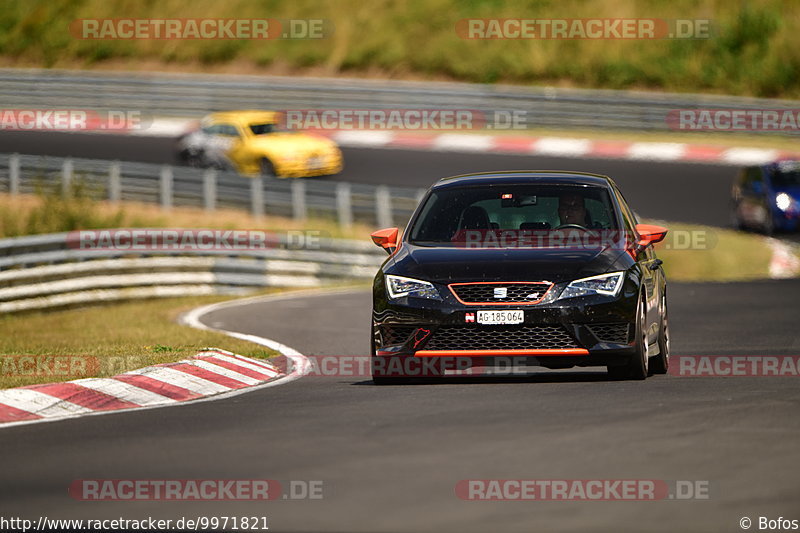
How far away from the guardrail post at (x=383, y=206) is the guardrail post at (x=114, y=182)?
5442 mm

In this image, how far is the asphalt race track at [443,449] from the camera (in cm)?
693

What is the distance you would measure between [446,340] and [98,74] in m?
32.3

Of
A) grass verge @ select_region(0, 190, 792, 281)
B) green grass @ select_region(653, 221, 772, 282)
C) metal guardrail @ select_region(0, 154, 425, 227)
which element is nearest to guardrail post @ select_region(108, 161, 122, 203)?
metal guardrail @ select_region(0, 154, 425, 227)

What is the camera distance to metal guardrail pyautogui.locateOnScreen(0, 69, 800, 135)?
38.4 m

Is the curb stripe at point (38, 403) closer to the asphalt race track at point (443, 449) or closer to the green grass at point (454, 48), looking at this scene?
the asphalt race track at point (443, 449)

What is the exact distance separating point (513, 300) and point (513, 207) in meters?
1.48

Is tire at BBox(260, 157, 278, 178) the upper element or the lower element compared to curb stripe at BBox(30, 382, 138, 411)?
upper

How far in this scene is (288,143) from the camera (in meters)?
34.6

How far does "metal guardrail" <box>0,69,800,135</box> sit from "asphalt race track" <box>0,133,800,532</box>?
26282mm
